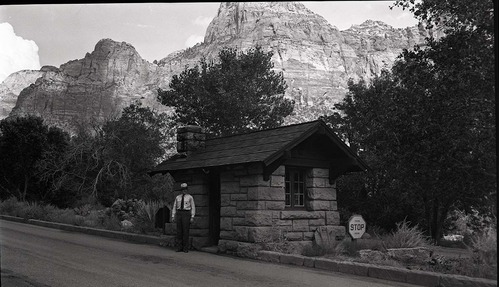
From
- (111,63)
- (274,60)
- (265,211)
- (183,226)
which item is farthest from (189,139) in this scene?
(274,60)

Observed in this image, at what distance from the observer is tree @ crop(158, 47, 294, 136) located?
107ft

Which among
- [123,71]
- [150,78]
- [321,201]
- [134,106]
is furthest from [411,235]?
[123,71]

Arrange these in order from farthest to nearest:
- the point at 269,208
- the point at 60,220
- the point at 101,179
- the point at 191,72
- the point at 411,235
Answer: the point at 191,72
the point at 101,179
the point at 60,220
the point at 269,208
the point at 411,235

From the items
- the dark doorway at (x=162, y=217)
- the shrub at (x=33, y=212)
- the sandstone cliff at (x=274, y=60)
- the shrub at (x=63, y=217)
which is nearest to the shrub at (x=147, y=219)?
the dark doorway at (x=162, y=217)

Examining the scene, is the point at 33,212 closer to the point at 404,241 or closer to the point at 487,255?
the point at 404,241

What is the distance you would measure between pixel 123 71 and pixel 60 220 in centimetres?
7665

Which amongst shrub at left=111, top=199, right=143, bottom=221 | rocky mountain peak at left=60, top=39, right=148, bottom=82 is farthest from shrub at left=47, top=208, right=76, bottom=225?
rocky mountain peak at left=60, top=39, right=148, bottom=82

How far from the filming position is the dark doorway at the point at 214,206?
1360cm

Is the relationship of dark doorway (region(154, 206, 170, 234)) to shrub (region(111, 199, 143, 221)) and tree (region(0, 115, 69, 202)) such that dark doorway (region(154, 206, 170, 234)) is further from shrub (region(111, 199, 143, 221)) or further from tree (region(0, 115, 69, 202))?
tree (region(0, 115, 69, 202))

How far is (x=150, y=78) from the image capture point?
89.5 metres

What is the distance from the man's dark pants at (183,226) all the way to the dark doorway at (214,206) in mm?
1184

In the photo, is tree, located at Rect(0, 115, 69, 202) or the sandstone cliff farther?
the sandstone cliff

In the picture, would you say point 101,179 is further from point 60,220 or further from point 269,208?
point 269,208

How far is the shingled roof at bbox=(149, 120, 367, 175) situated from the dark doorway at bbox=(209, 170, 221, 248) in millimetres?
643
